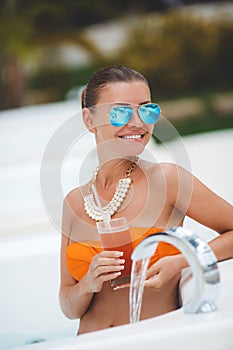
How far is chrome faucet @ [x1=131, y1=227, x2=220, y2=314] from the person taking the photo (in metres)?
1.25

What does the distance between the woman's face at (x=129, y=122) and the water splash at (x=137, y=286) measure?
0.24m

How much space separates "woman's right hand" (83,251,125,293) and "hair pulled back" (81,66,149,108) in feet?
0.95

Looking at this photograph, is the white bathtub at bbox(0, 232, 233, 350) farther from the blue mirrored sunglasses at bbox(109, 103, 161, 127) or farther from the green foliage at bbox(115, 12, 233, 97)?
the green foliage at bbox(115, 12, 233, 97)

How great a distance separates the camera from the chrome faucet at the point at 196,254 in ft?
4.09

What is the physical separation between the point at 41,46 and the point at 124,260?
776cm

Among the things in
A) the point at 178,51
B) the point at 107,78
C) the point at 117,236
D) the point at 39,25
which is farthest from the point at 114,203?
the point at 178,51

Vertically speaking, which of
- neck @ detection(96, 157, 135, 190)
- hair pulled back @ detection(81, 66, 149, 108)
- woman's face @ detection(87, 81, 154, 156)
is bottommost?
neck @ detection(96, 157, 135, 190)

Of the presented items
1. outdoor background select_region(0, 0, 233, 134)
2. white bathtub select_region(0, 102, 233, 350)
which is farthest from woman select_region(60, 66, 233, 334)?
outdoor background select_region(0, 0, 233, 134)

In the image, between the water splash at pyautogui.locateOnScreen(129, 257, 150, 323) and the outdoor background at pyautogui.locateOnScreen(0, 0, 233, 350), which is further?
the outdoor background at pyautogui.locateOnScreen(0, 0, 233, 350)

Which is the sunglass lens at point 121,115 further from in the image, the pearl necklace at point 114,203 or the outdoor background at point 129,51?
the outdoor background at point 129,51

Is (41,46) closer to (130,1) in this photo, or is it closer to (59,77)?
(59,77)

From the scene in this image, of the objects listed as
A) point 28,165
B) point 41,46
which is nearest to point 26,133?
point 28,165

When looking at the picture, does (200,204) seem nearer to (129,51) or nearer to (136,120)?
(136,120)

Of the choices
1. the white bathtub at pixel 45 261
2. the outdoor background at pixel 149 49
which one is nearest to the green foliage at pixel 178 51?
the outdoor background at pixel 149 49
